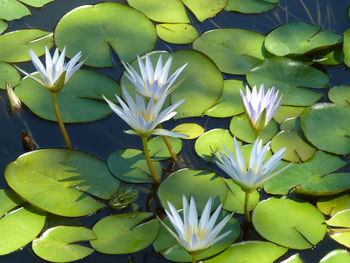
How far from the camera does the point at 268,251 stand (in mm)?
2500

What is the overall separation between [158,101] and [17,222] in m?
0.79

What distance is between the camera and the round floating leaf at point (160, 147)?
2898mm

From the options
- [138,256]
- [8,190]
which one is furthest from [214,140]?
[8,190]

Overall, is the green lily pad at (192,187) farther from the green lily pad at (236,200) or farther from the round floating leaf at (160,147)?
the round floating leaf at (160,147)

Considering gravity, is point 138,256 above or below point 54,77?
below

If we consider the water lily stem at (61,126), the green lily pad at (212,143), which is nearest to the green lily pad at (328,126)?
the green lily pad at (212,143)

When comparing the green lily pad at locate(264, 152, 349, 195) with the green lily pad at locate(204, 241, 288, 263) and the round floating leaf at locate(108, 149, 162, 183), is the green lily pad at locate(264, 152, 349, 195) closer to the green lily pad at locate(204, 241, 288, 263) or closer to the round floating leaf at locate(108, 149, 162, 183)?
the green lily pad at locate(204, 241, 288, 263)

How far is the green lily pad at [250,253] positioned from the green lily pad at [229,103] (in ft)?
2.61

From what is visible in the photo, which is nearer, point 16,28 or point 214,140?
point 214,140

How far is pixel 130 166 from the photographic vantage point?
2.83m

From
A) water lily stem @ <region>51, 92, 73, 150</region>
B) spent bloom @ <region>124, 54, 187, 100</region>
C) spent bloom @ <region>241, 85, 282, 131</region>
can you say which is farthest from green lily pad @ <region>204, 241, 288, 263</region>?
water lily stem @ <region>51, 92, 73, 150</region>

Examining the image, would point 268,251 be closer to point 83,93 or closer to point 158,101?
point 158,101

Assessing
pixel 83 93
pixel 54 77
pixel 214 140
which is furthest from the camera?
pixel 83 93

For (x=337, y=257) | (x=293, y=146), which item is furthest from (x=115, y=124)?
(x=337, y=257)
